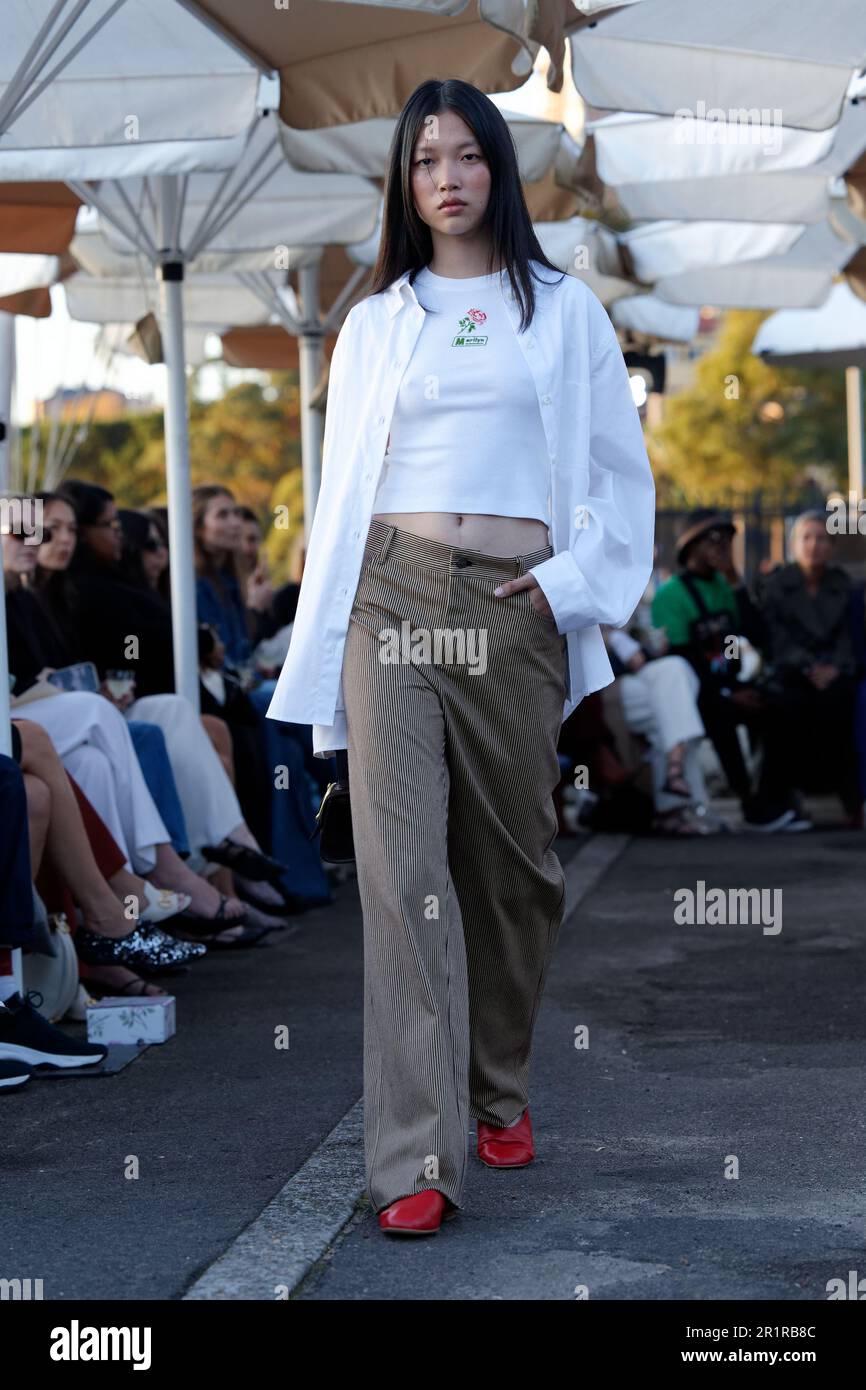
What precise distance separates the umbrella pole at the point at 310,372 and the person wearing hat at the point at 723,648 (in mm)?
2251

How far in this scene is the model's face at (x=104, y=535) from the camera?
8164 millimetres

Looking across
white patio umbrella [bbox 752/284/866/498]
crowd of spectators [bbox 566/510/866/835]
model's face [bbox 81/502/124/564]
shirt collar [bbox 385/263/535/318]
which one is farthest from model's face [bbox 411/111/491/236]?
white patio umbrella [bbox 752/284/866/498]

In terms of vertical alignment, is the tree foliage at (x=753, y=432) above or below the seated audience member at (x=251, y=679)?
above

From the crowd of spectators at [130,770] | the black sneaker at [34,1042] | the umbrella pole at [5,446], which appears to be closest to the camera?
the black sneaker at [34,1042]

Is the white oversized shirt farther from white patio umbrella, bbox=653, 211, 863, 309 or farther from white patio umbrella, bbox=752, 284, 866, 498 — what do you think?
white patio umbrella, bbox=752, 284, 866, 498

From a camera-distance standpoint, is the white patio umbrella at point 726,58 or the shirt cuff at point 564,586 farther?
the white patio umbrella at point 726,58

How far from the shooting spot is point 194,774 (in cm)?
776

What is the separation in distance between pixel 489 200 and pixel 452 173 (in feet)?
0.35

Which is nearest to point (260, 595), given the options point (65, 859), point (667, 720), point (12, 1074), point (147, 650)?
point (667, 720)

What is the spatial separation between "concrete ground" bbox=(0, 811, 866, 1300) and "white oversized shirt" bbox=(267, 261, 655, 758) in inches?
38.9

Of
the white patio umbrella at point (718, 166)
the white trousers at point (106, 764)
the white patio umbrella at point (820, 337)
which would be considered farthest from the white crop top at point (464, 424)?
the white patio umbrella at point (820, 337)

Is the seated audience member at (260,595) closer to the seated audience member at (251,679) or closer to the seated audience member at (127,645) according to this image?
the seated audience member at (251,679)

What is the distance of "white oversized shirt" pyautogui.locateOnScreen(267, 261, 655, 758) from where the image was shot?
13.2ft
